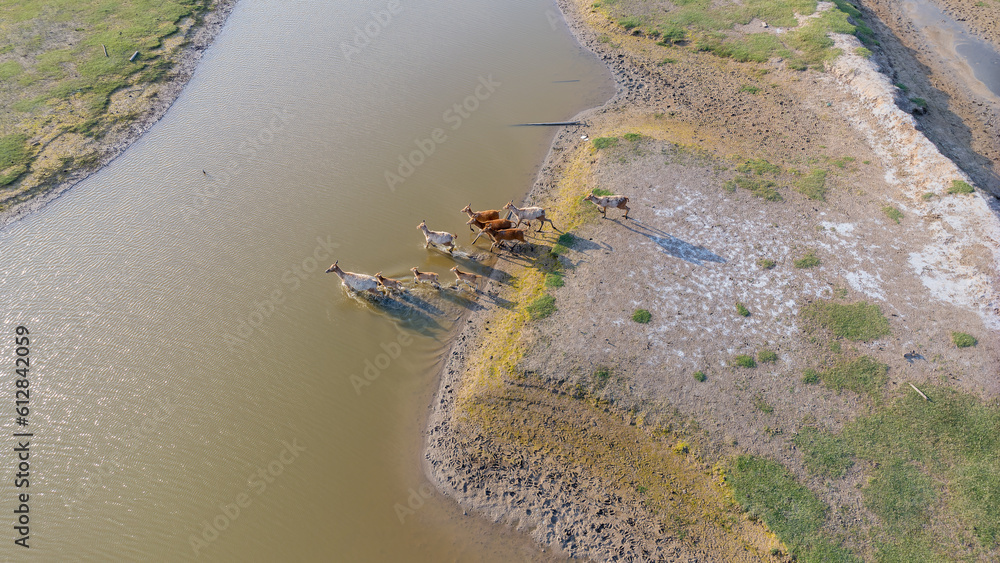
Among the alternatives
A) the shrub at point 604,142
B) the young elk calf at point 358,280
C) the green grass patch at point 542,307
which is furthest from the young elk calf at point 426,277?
the shrub at point 604,142

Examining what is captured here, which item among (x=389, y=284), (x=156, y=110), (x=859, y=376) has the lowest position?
(x=389, y=284)

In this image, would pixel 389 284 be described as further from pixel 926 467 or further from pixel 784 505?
pixel 926 467

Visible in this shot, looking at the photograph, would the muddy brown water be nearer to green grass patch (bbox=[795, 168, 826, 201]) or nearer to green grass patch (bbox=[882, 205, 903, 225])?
green grass patch (bbox=[795, 168, 826, 201])

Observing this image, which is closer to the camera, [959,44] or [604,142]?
[604,142]

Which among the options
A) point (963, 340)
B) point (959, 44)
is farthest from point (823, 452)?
point (959, 44)

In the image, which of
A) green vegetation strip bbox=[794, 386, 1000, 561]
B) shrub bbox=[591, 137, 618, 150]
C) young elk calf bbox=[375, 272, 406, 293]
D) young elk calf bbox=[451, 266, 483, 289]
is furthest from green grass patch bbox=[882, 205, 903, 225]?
young elk calf bbox=[375, 272, 406, 293]

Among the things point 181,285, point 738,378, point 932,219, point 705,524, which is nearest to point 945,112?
point 932,219
